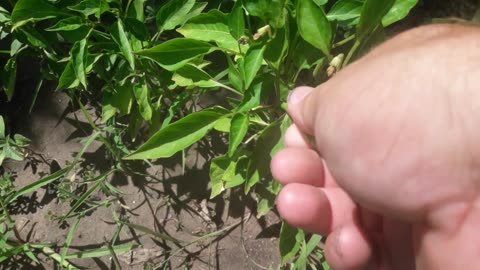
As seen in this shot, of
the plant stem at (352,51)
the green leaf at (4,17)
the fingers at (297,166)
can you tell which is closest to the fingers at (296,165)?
the fingers at (297,166)

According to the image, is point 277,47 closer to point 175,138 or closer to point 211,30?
point 211,30

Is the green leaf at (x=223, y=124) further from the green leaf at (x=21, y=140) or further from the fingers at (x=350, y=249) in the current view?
the green leaf at (x=21, y=140)

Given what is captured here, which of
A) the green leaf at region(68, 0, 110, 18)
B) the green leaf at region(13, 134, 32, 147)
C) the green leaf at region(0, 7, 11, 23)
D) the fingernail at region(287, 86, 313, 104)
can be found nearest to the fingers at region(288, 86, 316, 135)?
the fingernail at region(287, 86, 313, 104)

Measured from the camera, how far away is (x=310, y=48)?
4.74ft

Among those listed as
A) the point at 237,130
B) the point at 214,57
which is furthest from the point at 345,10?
the point at 214,57

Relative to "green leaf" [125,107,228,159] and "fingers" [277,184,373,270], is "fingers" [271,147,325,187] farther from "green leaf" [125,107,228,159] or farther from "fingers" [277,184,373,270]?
"green leaf" [125,107,228,159]

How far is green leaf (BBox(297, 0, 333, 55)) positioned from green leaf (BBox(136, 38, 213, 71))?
0.74 feet

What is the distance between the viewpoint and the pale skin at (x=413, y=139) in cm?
111

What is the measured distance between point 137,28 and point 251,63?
321 millimetres

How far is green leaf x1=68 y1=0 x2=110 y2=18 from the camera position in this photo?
4.82 ft

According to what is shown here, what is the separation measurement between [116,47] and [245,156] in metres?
0.43

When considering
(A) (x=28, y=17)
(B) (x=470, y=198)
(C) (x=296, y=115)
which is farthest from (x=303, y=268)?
(A) (x=28, y=17)

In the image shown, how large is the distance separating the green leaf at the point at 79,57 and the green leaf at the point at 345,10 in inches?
22.5

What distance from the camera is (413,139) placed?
3.71 feet
